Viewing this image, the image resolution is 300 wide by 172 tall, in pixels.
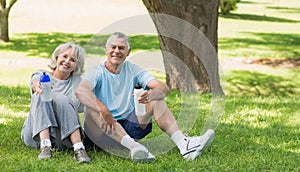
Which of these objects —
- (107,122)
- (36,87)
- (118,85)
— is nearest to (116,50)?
(118,85)

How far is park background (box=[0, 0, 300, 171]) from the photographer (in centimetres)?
411

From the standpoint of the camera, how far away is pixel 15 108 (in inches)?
250

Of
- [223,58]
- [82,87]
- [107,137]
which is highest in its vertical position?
[82,87]

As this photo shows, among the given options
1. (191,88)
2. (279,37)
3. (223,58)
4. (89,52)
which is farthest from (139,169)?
(279,37)

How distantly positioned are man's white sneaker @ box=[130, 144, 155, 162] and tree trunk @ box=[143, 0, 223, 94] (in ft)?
13.5

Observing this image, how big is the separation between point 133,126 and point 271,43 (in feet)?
46.3

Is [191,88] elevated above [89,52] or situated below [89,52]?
below

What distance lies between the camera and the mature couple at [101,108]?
4.14m

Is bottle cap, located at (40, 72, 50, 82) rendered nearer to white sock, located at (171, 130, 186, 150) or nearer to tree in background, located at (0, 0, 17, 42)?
white sock, located at (171, 130, 186, 150)

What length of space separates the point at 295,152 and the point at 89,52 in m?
1.75

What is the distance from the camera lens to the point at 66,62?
435 centimetres

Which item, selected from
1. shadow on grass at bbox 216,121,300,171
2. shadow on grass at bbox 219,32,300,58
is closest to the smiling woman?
shadow on grass at bbox 216,121,300,171

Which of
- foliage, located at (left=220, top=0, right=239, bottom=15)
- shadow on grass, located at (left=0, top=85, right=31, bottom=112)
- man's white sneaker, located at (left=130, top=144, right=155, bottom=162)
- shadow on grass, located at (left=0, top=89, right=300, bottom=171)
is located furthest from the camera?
foliage, located at (left=220, top=0, right=239, bottom=15)

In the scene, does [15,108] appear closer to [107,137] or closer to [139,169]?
[107,137]
